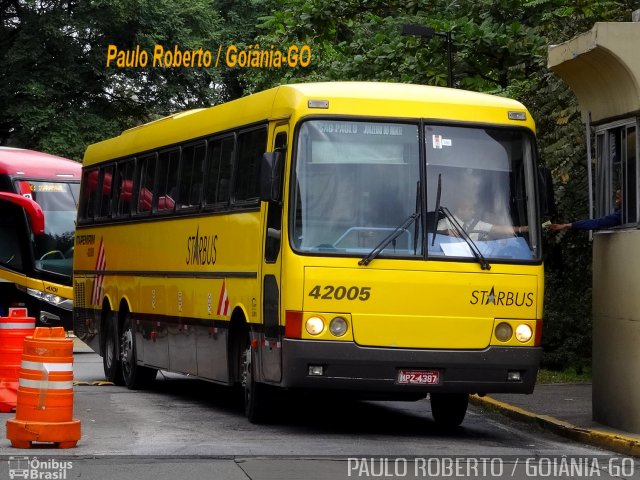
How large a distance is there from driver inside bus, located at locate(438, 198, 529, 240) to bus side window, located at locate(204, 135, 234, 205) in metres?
2.91

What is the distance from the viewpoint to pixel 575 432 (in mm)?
14172

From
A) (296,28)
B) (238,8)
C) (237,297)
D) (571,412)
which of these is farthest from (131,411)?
(238,8)

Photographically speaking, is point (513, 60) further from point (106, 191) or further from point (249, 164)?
point (249, 164)

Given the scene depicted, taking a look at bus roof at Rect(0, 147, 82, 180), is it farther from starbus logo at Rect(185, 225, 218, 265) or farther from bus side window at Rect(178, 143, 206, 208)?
starbus logo at Rect(185, 225, 218, 265)

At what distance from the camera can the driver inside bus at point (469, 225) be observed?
1357 centimetres

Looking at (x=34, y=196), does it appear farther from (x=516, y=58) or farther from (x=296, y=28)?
(x=516, y=58)

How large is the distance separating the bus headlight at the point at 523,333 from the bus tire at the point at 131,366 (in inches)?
268

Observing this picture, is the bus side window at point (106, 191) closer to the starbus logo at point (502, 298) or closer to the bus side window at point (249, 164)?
the bus side window at point (249, 164)

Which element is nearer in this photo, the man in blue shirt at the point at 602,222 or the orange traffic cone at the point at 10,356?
the man in blue shirt at the point at 602,222

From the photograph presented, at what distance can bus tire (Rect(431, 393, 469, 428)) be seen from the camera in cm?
1492

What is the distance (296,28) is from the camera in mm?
26578

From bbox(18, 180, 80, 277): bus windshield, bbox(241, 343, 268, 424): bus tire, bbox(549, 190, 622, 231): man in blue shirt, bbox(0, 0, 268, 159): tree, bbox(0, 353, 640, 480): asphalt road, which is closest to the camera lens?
bbox(0, 353, 640, 480): asphalt road

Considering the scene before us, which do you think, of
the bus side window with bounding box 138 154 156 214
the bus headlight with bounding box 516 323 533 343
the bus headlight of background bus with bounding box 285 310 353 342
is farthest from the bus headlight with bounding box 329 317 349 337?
the bus side window with bounding box 138 154 156 214

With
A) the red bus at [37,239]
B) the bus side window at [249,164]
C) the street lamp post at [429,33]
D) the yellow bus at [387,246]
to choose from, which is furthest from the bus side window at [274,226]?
the red bus at [37,239]
